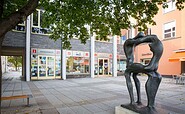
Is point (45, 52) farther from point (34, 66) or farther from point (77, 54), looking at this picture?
point (77, 54)

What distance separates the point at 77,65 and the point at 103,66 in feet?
12.9

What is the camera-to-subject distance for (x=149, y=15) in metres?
7.23

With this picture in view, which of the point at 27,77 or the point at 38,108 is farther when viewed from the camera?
the point at 27,77

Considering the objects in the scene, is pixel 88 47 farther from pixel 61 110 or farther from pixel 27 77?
pixel 61 110

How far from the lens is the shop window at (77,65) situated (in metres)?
19.5

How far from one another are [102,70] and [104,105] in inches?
606

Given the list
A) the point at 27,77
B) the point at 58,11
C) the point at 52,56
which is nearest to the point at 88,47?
the point at 52,56

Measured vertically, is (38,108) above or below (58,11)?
below

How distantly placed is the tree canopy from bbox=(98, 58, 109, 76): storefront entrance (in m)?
13.6

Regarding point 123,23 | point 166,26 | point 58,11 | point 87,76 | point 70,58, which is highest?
point 166,26

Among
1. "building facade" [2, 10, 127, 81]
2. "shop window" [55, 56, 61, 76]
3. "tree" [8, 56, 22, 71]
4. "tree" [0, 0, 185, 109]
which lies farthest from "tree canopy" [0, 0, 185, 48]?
"tree" [8, 56, 22, 71]

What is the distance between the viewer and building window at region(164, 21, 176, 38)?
785 inches

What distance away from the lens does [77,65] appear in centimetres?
2017

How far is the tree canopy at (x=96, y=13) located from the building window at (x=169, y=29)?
1416 centimetres
